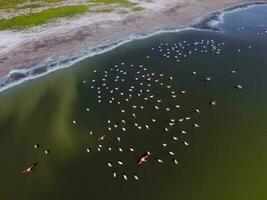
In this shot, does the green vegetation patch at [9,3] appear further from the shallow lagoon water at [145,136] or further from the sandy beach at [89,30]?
the shallow lagoon water at [145,136]

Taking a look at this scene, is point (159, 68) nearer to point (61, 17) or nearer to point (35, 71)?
point (35, 71)

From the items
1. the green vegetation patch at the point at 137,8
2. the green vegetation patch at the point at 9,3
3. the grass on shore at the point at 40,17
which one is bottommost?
the green vegetation patch at the point at 9,3

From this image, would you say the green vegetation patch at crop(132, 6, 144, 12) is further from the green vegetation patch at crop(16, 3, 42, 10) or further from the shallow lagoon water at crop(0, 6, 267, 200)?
the shallow lagoon water at crop(0, 6, 267, 200)

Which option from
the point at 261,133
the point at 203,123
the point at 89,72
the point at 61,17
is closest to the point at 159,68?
the point at 89,72

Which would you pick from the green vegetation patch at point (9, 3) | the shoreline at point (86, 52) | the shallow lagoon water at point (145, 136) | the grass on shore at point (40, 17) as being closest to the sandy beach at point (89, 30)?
the shoreline at point (86, 52)

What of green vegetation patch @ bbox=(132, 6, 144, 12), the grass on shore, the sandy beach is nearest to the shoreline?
the sandy beach

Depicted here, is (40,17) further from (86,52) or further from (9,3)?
(86,52)

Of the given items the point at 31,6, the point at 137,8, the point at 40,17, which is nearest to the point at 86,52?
the point at 40,17
